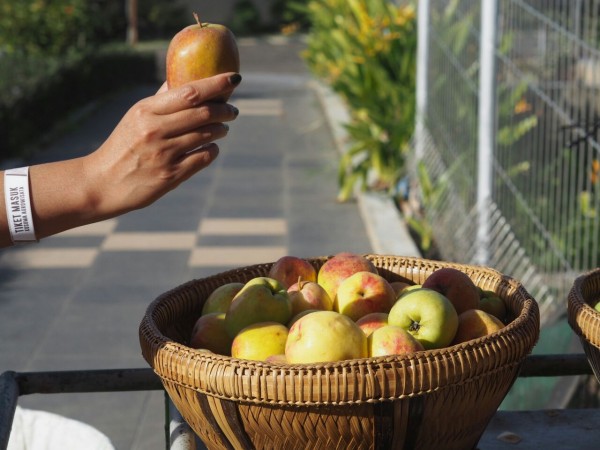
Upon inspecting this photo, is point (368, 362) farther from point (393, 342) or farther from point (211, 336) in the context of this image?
point (211, 336)

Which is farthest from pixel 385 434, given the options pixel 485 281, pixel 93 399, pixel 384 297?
pixel 93 399

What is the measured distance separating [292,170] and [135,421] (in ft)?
17.5

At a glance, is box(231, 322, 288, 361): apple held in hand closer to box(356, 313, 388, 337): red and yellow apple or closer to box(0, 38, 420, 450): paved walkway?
box(356, 313, 388, 337): red and yellow apple

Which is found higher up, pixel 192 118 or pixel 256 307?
pixel 192 118

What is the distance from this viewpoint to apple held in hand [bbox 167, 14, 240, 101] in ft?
5.82

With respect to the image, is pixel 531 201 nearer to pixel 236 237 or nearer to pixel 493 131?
pixel 493 131

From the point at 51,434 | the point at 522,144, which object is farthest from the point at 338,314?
the point at 522,144

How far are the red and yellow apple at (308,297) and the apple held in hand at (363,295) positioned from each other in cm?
4

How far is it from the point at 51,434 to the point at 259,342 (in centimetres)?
61

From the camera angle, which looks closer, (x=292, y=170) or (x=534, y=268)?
(x=534, y=268)

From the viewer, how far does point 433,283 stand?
6.50 feet

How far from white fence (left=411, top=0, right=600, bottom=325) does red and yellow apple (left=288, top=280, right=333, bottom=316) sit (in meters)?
1.64

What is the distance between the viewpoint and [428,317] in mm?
1782

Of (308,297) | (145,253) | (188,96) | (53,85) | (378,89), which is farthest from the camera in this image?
(53,85)
